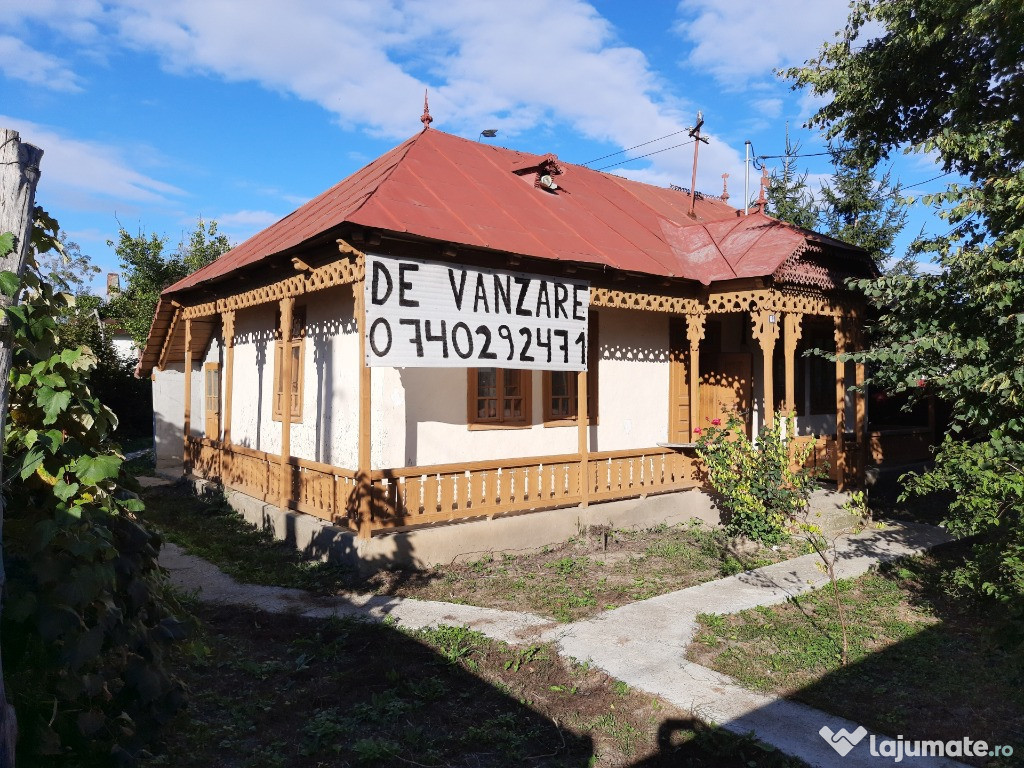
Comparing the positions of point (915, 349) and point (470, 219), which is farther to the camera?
point (470, 219)

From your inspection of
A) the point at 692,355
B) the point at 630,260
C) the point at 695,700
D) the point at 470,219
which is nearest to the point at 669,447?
the point at 692,355

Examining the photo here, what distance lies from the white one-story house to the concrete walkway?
4.68ft

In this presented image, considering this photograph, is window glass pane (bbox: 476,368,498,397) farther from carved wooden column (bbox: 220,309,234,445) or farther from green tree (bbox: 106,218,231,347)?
green tree (bbox: 106,218,231,347)

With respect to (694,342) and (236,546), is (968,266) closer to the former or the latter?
(694,342)

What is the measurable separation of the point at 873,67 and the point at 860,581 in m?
6.96

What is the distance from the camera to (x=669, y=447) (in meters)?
11.5

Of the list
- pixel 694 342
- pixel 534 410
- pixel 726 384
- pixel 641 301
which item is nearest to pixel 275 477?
pixel 534 410

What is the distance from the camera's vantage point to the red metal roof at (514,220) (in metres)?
9.05

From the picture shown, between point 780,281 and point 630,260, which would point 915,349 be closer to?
point 780,281

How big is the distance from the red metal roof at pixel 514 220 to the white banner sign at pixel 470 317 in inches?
16.5

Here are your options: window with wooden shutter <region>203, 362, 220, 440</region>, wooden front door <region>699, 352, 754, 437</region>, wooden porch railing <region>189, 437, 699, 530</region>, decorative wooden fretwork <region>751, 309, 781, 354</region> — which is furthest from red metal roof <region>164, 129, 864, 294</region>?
wooden porch railing <region>189, 437, 699, 530</region>

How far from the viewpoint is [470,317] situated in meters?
8.75

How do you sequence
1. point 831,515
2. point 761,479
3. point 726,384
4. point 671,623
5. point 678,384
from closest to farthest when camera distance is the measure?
point 671,623 < point 761,479 < point 831,515 < point 678,384 < point 726,384

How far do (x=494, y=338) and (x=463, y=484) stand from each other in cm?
193
